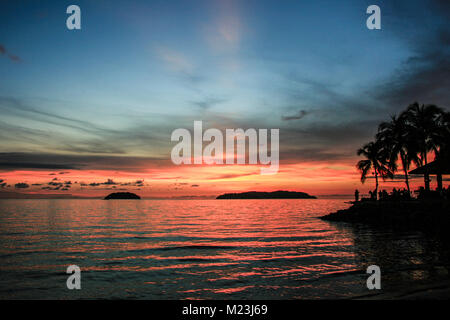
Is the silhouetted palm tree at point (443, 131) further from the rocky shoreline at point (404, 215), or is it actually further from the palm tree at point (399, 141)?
the rocky shoreline at point (404, 215)

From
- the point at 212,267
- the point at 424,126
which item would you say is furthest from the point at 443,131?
the point at 212,267

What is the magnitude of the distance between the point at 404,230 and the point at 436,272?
771 inches

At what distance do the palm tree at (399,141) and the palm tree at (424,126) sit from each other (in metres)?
0.63

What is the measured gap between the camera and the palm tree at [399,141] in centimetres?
4012

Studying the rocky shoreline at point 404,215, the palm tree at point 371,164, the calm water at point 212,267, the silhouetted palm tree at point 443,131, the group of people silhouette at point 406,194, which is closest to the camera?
the calm water at point 212,267

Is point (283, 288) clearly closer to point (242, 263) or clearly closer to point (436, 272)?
point (242, 263)

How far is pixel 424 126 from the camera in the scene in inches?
1537

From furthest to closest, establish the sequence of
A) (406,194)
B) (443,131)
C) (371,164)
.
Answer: (371,164), (406,194), (443,131)

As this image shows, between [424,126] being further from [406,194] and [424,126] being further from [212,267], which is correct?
[212,267]

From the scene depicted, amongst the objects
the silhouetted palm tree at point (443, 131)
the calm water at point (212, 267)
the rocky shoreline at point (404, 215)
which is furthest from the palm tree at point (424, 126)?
the calm water at point (212, 267)

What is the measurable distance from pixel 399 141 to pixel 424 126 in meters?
3.77

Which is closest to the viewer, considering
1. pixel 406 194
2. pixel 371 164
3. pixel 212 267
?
pixel 212 267
